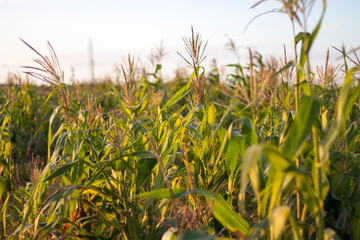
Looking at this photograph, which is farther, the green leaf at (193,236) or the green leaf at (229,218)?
the green leaf at (229,218)

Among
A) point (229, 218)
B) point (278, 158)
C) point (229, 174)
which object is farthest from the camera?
point (229, 174)

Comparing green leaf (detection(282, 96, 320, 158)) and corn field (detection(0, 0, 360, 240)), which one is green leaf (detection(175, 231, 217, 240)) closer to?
corn field (detection(0, 0, 360, 240))

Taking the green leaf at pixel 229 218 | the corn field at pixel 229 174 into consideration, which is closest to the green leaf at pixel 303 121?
the corn field at pixel 229 174

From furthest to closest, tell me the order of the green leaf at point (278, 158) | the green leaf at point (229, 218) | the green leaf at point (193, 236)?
the green leaf at point (229, 218), the green leaf at point (193, 236), the green leaf at point (278, 158)

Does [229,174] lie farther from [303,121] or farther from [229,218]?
[303,121]

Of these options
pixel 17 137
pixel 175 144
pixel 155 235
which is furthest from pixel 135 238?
pixel 17 137

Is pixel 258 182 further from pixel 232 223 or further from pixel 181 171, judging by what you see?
pixel 181 171

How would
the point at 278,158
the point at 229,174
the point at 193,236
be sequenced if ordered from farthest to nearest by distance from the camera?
the point at 229,174 → the point at 193,236 → the point at 278,158

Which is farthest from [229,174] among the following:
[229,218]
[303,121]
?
[303,121]

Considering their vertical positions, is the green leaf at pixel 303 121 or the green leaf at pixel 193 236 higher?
the green leaf at pixel 303 121

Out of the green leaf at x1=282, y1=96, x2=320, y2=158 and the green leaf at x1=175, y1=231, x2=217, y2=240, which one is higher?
the green leaf at x1=282, y1=96, x2=320, y2=158

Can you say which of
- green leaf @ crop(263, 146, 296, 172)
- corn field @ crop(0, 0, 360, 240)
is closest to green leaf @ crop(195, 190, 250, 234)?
corn field @ crop(0, 0, 360, 240)

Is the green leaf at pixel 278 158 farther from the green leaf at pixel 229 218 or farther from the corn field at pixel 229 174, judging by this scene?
the green leaf at pixel 229 218

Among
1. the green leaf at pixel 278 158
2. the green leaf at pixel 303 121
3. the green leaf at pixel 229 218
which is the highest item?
the green leaf at pixel 303 121
